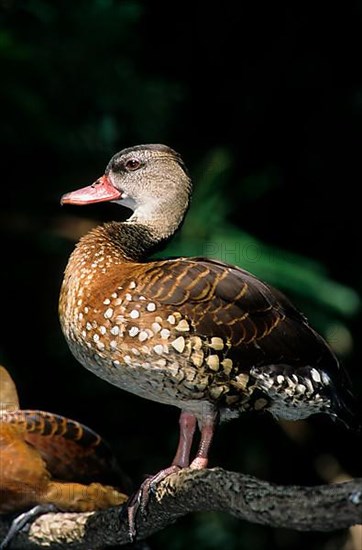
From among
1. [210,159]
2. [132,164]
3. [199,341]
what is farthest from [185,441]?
[210,159]

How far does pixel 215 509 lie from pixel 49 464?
3.30 feet

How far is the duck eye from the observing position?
→ 288cm

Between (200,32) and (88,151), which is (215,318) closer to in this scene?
(88,151)

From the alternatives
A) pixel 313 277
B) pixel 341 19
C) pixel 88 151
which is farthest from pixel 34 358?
pixel 341 19

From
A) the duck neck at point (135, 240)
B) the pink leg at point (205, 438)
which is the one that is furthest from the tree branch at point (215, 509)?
the duck neck at point (135, 240)

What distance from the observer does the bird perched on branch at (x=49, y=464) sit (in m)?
3.11

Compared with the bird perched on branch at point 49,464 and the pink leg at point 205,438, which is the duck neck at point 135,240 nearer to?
the pink leg at point 205,438

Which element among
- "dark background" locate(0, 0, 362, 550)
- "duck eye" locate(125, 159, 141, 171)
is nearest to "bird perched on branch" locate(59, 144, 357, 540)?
"duck eye" locate(125, 159, 141, 171)

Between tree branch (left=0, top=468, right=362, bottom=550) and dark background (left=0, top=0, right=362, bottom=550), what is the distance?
6.75ft

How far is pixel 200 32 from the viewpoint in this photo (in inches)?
224

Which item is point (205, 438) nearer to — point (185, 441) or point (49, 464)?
point (185, 441)

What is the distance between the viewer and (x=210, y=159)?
497cm

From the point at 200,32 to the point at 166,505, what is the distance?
12.1 feet

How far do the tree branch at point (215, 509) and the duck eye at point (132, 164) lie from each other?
0.82 metres
